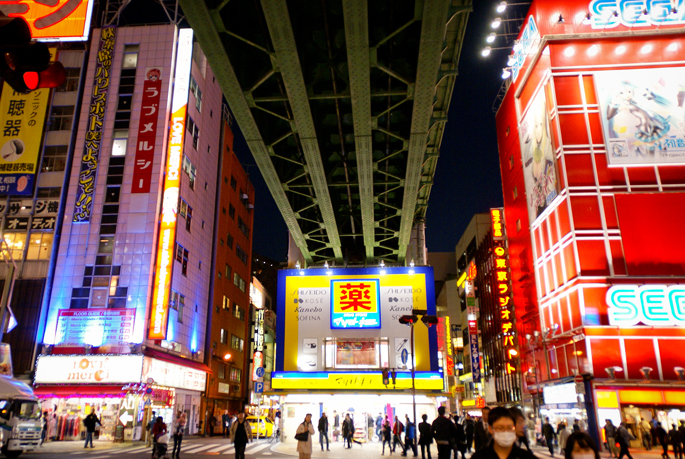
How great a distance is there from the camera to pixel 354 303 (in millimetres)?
30156

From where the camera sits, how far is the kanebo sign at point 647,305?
25422 mm

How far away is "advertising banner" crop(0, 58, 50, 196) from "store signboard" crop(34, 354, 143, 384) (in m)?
12.7

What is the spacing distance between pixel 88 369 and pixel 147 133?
16356 millimetres

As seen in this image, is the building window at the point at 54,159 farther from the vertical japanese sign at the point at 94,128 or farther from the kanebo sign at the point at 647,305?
the kanebo sign at the point at 647,305

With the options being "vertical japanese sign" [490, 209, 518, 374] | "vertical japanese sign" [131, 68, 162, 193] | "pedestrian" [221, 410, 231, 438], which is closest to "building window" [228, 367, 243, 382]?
"pedestrian" [221, 410, 231, 438]

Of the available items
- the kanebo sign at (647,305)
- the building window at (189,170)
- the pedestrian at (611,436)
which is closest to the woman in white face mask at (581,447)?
the pedestrian at (611,436)

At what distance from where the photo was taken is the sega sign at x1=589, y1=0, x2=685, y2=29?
30984mm

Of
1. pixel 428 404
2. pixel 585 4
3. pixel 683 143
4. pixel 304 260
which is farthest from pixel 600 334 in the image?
pixel 585 4

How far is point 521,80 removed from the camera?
1442 inches

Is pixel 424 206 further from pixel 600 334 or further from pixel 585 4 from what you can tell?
pixel 585 4

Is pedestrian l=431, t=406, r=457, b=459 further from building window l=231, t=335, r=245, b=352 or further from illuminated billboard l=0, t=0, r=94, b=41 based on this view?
building window l=231, t=335, r=245, b=352

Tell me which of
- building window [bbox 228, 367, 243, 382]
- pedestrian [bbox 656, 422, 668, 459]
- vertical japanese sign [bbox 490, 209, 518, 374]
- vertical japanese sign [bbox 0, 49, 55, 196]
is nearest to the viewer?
pedestrian [bbox 656, 422, 668, 459]

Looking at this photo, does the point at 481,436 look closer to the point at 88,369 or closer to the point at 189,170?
the point at 88,369

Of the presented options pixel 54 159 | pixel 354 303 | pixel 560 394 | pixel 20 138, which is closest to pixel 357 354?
pixel 354 303
